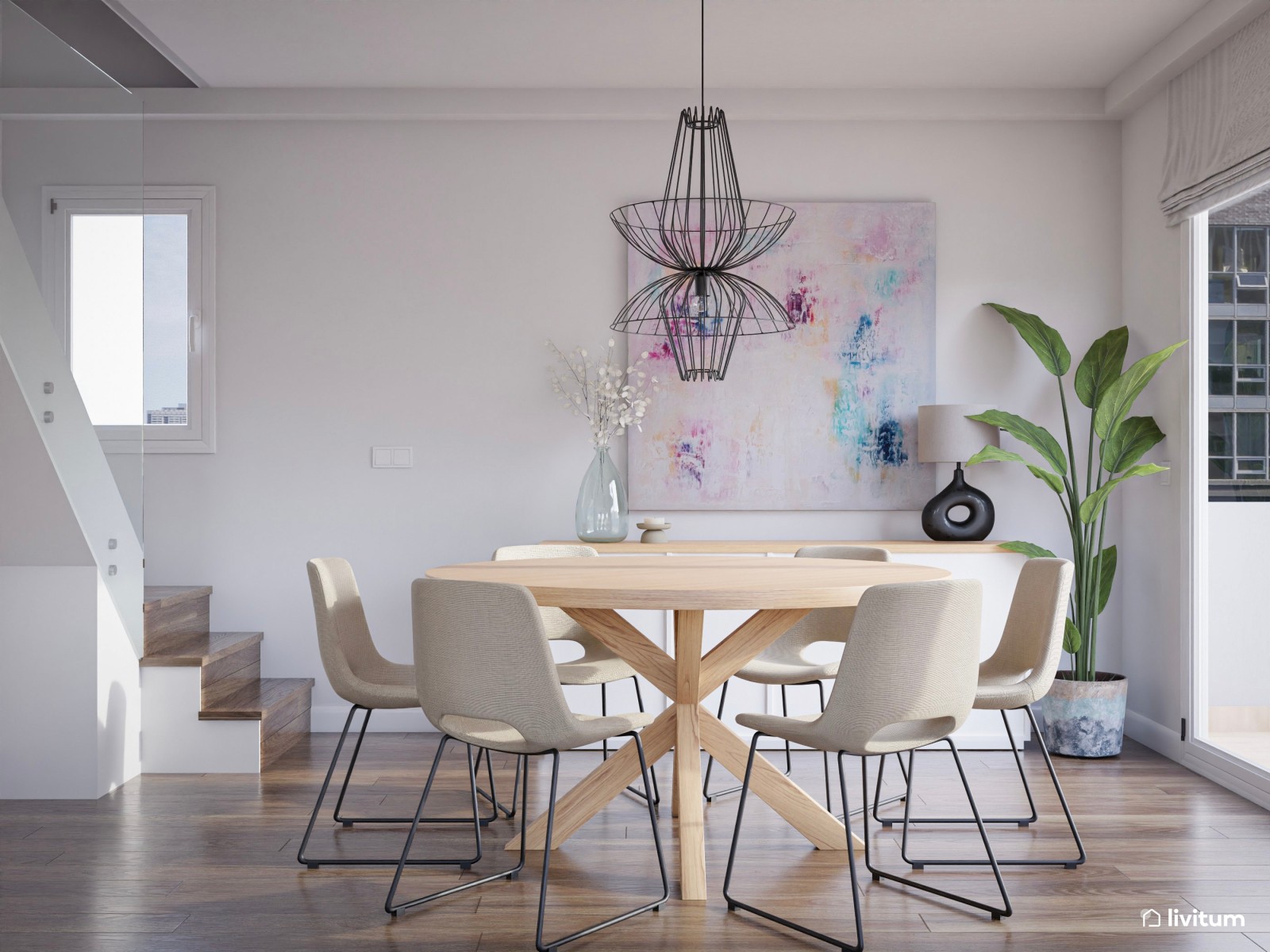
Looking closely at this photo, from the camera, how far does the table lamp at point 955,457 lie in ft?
14.5

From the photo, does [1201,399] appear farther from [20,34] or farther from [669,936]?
[20,34]

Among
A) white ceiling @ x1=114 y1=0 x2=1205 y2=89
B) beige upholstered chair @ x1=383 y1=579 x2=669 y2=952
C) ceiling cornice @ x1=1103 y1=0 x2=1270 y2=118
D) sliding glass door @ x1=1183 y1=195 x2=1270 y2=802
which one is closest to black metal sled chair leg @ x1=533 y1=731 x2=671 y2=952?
beige upholstered chair @ x1=383 y1=579 x2=669 y2=952

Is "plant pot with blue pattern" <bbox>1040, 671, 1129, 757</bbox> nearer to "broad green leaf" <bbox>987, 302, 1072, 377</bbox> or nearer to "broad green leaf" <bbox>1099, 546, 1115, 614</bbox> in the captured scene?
"broad green leaf" <bbox>1099, 546, 1115, 614</bbox>

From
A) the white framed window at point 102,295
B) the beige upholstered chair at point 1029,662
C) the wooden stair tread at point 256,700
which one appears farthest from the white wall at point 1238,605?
the white framed window at point 102,295

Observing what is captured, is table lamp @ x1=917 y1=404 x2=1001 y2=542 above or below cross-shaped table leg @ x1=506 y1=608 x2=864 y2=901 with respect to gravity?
above

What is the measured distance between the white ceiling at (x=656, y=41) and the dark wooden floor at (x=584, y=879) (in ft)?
9.74

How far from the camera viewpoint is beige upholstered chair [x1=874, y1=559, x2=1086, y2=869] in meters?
2.93

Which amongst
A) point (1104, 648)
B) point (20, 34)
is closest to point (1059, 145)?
point (1104, 648)

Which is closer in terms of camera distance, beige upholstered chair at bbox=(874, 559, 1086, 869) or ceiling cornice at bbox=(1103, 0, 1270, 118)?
beige upholstered chair at bbox=(874, 559, 1086, 869)

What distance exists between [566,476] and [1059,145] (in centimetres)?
283

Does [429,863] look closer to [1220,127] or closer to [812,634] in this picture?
[812,634]

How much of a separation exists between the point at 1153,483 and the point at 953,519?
0.89 metres

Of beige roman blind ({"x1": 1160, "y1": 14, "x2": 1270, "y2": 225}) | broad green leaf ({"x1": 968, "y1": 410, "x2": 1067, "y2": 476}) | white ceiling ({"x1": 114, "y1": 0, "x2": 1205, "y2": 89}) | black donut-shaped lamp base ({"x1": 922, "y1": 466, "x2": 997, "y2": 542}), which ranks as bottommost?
black donut-shaped lamp base ({"x1": 922, "y1": 466, "x2": 997, "y2": 542})

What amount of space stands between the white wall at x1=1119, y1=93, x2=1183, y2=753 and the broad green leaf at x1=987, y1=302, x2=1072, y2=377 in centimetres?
42
